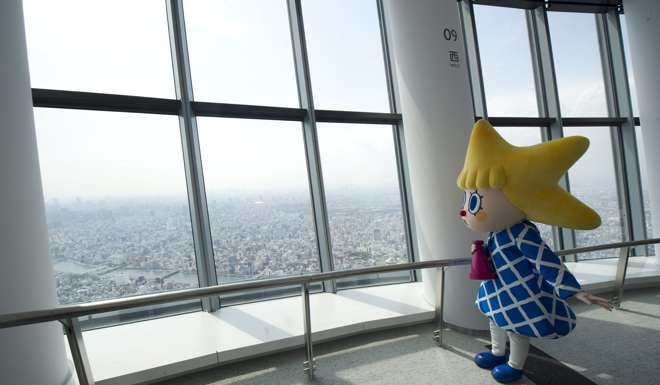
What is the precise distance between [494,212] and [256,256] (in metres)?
2.69

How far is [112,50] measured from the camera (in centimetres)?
365

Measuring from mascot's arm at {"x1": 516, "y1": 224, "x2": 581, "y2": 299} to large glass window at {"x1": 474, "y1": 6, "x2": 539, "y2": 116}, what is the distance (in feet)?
11.9

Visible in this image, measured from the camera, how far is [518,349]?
245 centimetres

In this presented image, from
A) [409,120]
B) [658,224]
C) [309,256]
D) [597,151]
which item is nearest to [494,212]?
[409,120]

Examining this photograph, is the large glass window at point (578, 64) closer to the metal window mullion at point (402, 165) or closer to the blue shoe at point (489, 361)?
the metal window mullion at point (402, 165)

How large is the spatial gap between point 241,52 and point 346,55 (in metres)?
1.34

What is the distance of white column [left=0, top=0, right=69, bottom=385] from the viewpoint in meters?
1.86

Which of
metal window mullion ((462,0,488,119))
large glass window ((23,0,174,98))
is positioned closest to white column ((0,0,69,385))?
large glass window ((23,0,174,98))

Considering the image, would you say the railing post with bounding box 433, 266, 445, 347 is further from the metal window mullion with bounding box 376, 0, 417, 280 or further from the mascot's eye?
the metal window mullion with bounding box 376, 0, 417, 280

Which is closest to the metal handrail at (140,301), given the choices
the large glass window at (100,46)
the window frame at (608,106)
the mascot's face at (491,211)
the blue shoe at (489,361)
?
the mascot's face at (491,211)

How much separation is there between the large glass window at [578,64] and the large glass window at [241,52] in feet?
14.5

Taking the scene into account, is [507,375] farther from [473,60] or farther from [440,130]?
[473,60]

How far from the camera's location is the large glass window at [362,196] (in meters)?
4.56

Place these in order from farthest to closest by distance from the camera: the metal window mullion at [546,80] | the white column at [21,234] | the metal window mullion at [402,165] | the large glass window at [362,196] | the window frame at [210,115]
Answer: the metal window mullion at [546,80] < the metal window mullion at [402,165] < the large glass window at [362,196] < the window frame at [210,115] < the white column at [21,234]
